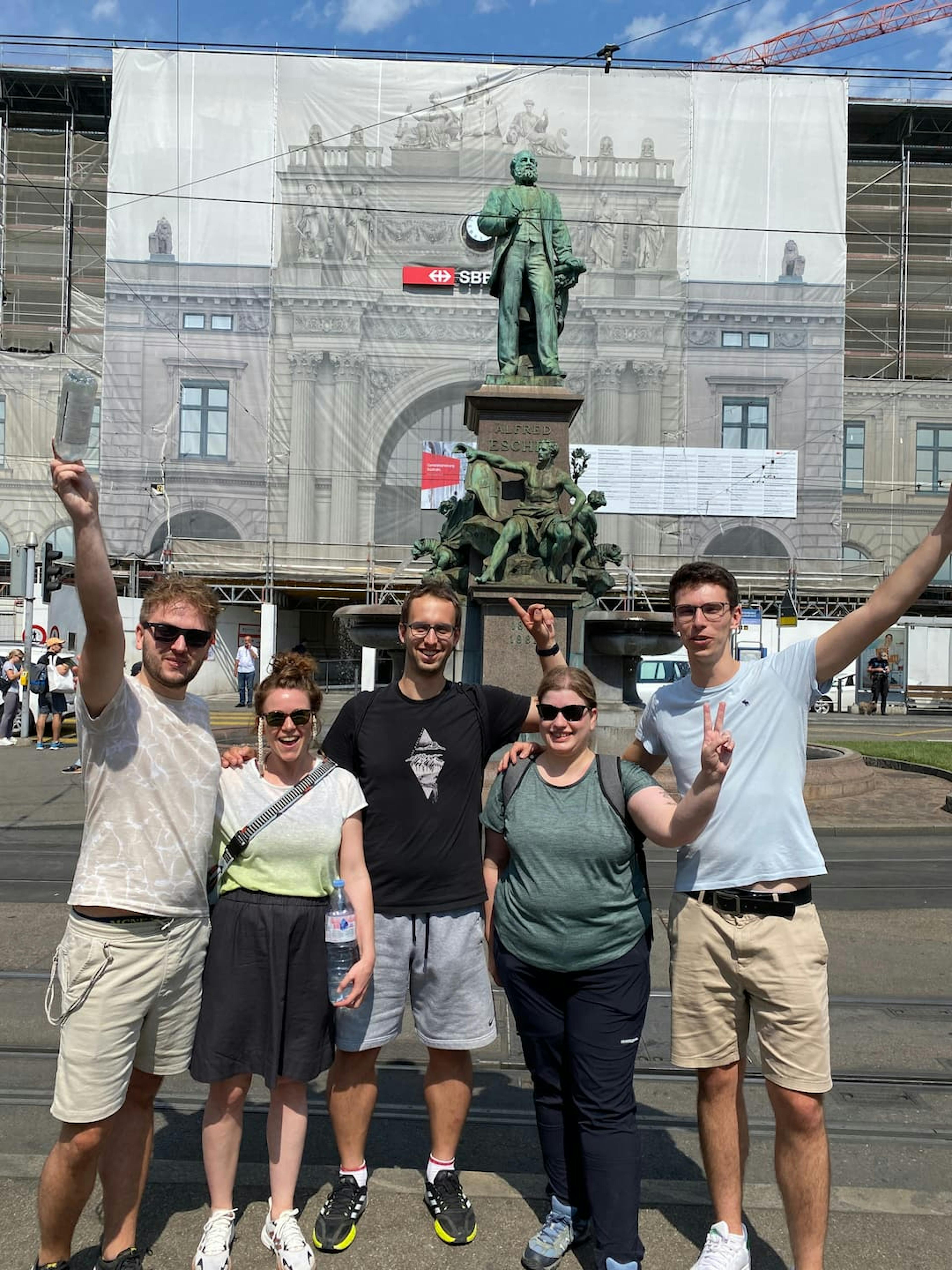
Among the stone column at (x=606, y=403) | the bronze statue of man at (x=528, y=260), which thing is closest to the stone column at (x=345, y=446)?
the stone column at (x=606, y=403)

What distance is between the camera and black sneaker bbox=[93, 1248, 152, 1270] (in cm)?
282

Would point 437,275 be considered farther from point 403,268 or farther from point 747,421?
point 747,421

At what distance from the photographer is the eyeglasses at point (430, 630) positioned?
11.0ft

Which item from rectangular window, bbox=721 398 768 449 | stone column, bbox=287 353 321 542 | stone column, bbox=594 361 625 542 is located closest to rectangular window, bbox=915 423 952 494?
rectangular window, bbox=721 398 768 449

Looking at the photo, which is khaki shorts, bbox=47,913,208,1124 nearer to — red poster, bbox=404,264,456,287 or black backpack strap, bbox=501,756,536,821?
black backpack strap, bbox=501,756,536,821

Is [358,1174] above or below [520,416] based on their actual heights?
below

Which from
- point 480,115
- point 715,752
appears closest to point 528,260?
point 715,752

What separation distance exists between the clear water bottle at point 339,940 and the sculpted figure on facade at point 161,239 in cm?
3210

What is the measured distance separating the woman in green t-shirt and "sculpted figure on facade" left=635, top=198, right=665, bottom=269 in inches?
1240

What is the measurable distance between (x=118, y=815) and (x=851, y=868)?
22.0 feet

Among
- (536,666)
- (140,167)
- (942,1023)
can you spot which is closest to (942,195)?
(140,167)

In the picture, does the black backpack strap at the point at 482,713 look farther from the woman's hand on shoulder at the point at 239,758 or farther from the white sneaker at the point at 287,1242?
the white sneaker at the point at 287,1242

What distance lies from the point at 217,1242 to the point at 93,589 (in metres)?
1.73

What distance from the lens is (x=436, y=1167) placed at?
326 centimetres
